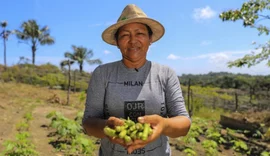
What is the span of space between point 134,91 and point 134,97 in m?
0.04

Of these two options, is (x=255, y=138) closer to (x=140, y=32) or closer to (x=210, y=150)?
(x=210, y=150)

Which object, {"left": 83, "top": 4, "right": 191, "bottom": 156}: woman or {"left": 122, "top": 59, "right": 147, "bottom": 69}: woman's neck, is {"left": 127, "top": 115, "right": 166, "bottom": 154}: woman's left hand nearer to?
{"left": 83, "top": 4, "right": 191, "bottom": 156}: woman

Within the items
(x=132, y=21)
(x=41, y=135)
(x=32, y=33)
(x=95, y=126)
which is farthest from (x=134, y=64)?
(x=32, y=33)

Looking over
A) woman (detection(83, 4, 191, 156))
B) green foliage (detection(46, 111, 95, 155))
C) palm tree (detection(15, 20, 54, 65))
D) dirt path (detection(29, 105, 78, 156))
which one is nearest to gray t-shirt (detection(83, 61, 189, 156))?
woman (detection(83, 4, 191, 156))

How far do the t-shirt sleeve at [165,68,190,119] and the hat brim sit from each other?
325mm

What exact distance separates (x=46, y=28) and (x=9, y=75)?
16.4m

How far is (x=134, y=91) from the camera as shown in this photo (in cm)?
165

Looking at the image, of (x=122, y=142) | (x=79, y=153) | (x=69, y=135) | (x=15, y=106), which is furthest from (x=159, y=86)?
(x=15, y=106)

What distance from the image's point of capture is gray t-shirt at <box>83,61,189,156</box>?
1638 millimetres

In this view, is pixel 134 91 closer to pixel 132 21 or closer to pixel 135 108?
pixel 135 108

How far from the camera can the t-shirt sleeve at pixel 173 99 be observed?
65.6 inches

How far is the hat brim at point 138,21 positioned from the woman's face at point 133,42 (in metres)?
0.04

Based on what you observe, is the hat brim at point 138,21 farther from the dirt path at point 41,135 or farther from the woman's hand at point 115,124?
the dirt path at point 41,135

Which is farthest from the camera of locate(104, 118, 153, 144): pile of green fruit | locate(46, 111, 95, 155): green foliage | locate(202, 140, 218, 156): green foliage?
locate(202, 140, 218, 156): green foliage
